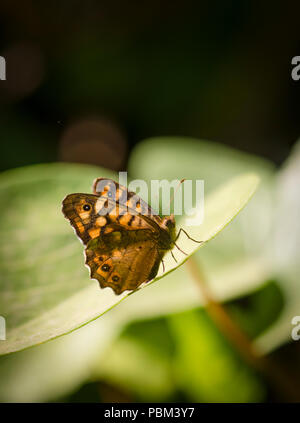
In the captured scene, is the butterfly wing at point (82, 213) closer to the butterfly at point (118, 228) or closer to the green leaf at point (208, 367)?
the butterfly at point (118, 228)

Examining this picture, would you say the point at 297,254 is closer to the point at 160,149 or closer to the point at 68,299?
the point at 160,149

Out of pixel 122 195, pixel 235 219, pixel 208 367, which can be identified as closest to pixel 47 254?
pixel 122 195

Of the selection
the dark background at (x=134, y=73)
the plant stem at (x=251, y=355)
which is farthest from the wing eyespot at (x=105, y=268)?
the dark background at (x=134, y=73)

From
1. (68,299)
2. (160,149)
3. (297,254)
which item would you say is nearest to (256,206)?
(297,254)

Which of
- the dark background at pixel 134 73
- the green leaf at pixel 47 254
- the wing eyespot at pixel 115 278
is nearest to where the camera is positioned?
the green leaf at pixel 47 254

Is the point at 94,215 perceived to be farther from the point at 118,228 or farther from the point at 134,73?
the point at 134,73

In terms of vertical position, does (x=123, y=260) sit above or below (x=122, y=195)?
below

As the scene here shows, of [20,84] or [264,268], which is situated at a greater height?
[20,84]
